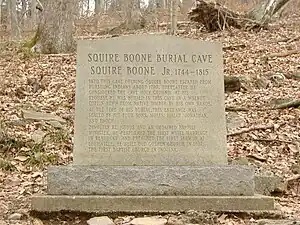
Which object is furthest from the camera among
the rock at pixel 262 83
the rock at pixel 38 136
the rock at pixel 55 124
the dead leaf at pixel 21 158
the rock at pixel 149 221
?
the rock at pixel 262 83

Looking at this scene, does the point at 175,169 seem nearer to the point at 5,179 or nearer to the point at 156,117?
the point at 156,117

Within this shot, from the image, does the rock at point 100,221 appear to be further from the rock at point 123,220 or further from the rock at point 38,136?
the rock at point 38,136

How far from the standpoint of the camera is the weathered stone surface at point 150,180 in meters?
5.26

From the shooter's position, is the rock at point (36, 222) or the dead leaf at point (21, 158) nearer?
the rock at point (36, 222)

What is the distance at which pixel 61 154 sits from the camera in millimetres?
7406

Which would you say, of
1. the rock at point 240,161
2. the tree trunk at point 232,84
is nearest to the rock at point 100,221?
the rock at point 240,161

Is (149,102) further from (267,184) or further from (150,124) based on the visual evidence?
(267,184)

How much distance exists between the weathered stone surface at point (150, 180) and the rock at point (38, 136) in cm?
238

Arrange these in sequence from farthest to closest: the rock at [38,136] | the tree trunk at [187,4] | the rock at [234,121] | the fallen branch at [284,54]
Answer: the tree trunk at [187,4] → the fallen branch at [284,54] → the rock at [234,121] → the rock at [38,136]

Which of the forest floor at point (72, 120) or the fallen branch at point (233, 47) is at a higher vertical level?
the fallen branch at point (233, 47)

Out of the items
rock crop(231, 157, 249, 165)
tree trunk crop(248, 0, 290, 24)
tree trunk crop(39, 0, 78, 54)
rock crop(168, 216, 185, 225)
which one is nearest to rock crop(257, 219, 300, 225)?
rock crop(168, 216, 185, 225)

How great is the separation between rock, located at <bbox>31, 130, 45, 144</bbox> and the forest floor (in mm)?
13

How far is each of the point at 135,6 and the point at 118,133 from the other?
52.0 ft

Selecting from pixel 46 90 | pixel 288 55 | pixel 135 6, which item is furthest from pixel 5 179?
pixel 135 6
